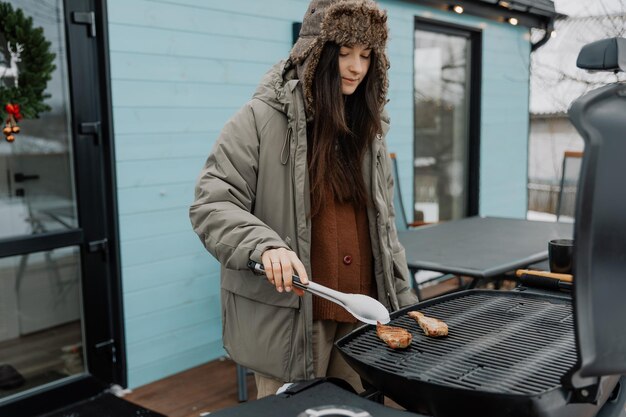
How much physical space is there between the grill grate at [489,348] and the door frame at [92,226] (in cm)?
205

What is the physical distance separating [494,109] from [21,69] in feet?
14.6

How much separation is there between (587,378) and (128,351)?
276cm

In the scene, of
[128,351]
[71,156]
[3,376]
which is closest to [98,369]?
[128,351]

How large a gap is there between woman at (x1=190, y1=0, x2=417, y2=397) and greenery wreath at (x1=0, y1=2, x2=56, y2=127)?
5.37 feet

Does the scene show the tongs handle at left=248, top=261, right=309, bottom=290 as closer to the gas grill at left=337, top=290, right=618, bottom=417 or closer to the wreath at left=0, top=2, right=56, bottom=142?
the gas grill at left=337, top=290, right=618, bottom=417

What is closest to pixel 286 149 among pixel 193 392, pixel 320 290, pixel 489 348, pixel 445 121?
pixel 320 290

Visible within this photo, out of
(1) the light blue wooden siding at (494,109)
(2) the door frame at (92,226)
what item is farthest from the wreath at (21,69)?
(1) the light blue wooden siding at (494,109)

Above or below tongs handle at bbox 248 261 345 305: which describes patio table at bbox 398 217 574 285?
below

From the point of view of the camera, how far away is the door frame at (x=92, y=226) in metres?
3.08

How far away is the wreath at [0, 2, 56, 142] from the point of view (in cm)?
285

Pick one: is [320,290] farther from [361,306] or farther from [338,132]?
[338,132]

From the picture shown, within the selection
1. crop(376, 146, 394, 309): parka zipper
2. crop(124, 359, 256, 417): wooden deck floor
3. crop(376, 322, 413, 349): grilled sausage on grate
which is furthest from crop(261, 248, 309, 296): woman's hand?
crop(124, 359, 256, 417): wooden deck floor

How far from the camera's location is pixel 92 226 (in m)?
3.22

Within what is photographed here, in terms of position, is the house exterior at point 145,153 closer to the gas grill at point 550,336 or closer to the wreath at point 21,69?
the wreath at point 21,69
